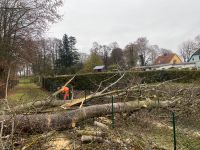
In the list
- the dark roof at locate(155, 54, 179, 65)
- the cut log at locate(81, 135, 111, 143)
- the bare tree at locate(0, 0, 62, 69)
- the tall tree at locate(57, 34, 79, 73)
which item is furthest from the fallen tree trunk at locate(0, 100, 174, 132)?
the dark roof at locate(155, 54, 179, 65)

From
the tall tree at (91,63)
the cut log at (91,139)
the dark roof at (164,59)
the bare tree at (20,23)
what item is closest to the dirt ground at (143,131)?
the cut log at (91,139)

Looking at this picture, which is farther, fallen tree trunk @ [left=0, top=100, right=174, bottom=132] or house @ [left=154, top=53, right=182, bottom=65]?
house @ [left=154, top=53, right=182, bottom=65]

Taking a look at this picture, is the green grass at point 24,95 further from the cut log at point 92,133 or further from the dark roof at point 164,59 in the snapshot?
the dark roof at point 164,59

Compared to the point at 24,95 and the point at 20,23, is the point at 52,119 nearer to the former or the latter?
the point at 24,95

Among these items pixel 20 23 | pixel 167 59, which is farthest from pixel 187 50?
pixel 20 23

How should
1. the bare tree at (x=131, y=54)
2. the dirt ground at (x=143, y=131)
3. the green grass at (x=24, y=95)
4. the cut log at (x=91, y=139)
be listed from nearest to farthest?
the dirt ground at (x=143, y=131) < the cut log at (x=91, y=139) < the green grass at (x=24, y=95) < the bare tree at (x=131, y=54)

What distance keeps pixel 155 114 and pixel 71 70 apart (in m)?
41.6

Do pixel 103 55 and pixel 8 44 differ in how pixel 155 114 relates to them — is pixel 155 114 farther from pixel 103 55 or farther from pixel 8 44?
pixel 103 55

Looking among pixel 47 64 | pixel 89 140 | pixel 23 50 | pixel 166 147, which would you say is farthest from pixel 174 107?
pixel 47 64

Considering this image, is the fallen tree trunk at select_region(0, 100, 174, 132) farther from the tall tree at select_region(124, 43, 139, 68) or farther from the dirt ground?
the tall tree at select_region(124, 43, 139, 68)

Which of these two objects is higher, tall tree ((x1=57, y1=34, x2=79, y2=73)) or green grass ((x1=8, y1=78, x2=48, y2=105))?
tall tree ((x1=57, y1=34, x2=79, y2=73))

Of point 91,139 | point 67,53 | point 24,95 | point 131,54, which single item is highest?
point 67,53

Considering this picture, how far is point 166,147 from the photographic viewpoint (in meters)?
5.52

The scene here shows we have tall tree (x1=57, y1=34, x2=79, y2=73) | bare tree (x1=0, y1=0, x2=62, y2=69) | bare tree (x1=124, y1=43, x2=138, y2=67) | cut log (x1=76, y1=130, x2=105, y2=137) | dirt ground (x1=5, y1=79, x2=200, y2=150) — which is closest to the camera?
dirt ground (x1=5, y1=79, x2=200, y2=150)
